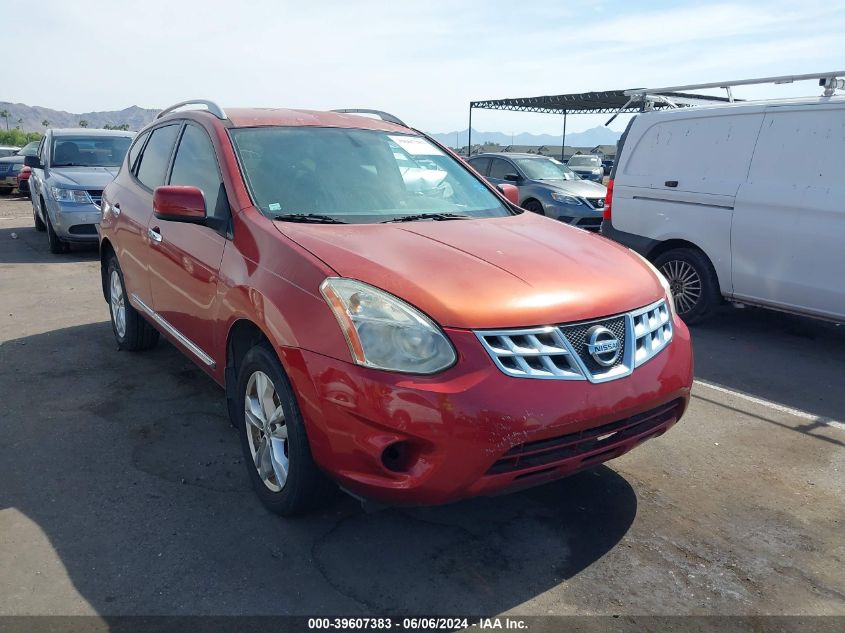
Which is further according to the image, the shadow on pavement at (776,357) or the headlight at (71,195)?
the headlight at (71,195)

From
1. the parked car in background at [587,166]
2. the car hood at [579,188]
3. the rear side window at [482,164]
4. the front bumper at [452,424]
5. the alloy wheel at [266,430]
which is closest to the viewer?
the front bumper at [452,424]

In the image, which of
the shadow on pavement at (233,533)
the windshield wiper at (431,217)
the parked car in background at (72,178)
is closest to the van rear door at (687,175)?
the windshield wiper at (431,217)

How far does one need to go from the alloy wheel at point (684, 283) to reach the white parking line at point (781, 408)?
1.69 meters

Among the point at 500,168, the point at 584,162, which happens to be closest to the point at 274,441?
the point at 500,168

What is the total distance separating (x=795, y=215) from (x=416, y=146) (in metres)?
3.21

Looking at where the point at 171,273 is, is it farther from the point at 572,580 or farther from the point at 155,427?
the point at 572,580

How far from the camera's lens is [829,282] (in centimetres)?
538

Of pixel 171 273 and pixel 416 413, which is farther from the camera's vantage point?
pixel 171 273

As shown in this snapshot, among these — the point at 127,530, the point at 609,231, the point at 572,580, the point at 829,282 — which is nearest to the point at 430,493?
the point at 572,580

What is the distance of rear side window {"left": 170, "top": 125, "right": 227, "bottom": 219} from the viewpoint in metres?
3.48

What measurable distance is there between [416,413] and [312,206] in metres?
1.41

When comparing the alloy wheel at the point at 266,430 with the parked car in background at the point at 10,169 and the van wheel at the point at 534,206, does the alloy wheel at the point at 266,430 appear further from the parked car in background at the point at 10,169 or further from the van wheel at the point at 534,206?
the parked car in background at the point at 10,169

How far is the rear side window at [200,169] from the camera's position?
11.4 ft

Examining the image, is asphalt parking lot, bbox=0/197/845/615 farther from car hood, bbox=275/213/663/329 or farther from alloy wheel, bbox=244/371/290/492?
car hood, bbox=275/213/663/329
